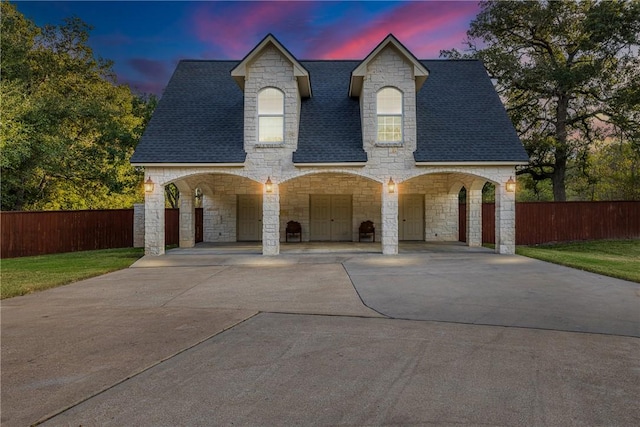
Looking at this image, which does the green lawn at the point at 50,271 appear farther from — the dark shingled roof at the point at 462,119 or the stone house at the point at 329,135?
the dark shingled roof at the point at 462,119

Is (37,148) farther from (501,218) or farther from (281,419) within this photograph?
(501,218)

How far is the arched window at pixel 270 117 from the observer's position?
14125mm

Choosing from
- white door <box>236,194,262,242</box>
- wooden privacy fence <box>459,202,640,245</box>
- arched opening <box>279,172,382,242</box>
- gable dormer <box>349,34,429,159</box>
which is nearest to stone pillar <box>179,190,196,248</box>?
white door <box>236,194,262,242</box>

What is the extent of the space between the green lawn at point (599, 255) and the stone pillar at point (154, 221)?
1399cm

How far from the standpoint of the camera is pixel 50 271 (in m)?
10.6

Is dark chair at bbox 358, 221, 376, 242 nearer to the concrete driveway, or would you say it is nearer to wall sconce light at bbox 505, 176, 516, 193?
wall sconce light at bbox 505, 176, 516, 193

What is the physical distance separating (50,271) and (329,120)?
37.0 feet

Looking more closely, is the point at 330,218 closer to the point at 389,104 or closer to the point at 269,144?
the point at 269,144

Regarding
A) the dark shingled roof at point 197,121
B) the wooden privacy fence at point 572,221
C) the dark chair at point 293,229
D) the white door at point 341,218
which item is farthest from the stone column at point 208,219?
the wooden privacy fence at point 572,221

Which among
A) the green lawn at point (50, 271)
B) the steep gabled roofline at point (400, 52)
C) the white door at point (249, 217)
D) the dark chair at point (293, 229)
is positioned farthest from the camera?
the white door at point (249, 217)

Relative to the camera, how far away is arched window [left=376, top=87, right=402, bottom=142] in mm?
14172

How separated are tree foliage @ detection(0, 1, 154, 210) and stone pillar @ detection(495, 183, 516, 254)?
63.1 ft

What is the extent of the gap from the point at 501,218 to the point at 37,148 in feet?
67.6

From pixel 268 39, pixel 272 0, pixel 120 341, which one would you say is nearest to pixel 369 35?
pixel 272 0
